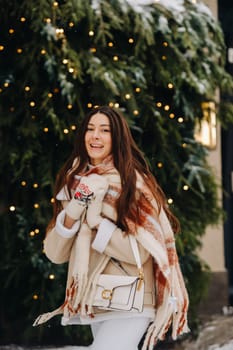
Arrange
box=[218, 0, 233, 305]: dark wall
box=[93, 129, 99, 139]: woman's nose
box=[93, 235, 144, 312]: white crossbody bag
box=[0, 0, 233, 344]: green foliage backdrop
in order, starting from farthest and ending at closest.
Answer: box=[218, 0, 233, 305]: dark wall → box=[0, 0, 233, 344]: green foliage backdrop → box=[93, 129, 99, 139]: woman's nose → box=[93, 235, 144, 312]: white crossbody bag

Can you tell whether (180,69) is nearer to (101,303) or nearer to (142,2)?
(142,2)

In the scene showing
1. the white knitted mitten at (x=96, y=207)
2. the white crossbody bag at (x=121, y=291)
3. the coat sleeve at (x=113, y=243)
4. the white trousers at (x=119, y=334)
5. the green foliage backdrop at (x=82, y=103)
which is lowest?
the white trousers at (x=119, y=334)

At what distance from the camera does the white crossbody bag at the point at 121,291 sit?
3.34 meters

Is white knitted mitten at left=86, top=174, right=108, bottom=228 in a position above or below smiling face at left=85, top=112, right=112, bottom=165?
below

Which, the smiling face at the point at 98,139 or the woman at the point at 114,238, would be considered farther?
the smiling face at the point at 98,139

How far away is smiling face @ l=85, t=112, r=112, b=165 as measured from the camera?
3.55m

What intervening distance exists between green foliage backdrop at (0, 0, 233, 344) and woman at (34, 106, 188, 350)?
9.60 ft

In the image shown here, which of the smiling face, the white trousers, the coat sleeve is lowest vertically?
the white trousers

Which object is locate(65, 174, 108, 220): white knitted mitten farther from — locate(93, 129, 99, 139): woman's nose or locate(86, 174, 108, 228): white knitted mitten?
locate(93, 129, 99, 139): woman's nose

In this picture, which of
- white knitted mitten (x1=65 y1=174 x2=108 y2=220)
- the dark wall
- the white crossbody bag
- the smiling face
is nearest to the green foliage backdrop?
the dark wall

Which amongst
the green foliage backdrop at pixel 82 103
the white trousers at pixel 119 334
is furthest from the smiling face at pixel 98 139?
the green foliage backdrop at pixel 82 103

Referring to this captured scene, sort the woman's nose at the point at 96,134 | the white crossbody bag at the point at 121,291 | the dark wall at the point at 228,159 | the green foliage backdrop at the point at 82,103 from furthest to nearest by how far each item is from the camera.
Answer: the dark wall at the point at 228,159 → the green foliage backdrop at the point at 82,103 → the woman's nose at the point at 96,134 → the white crossbody bag at the point at 121,291

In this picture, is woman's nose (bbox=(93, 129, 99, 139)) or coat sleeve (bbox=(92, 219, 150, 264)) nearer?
coat sleeve (bbox=(92, 219, 150, 264))

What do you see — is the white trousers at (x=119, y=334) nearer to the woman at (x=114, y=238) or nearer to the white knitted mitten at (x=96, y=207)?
the woman at (x=114, y=238)
